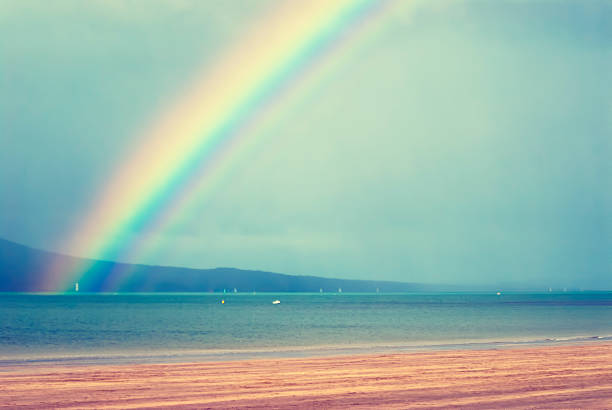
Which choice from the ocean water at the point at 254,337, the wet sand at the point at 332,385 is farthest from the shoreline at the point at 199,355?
the wet sand at the point at 332,385

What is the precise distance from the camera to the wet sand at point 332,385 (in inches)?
568

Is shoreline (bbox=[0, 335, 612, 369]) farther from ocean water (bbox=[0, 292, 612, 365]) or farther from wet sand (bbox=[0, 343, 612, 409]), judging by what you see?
wet sand (bbox=[0, 343, 612, 409])

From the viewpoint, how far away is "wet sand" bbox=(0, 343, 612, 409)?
14.4 m

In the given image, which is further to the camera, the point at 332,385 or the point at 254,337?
the point at 254,337

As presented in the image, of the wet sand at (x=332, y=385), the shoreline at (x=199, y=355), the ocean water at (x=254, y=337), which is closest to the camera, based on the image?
the wet sand at (x=332, y=385)

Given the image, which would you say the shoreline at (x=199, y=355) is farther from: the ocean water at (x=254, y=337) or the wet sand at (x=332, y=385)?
the wet sand at (x=332, y=385)

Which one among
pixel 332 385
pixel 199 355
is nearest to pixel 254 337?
pixel 199 355

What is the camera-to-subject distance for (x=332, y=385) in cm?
1734

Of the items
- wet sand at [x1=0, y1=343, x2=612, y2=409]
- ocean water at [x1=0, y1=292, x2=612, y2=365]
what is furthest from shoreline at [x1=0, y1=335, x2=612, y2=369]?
wet sand at [x1=0, y1=343, x2=612, y2=409]

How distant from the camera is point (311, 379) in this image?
1883 cm

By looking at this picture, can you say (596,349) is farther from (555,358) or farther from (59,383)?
(59,383)

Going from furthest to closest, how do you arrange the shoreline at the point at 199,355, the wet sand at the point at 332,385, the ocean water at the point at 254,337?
the ocean water at the point at 254,337 < the shoreline at the point at 199,355 < the wet sand at the point at 332,385

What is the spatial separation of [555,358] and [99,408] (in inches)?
707

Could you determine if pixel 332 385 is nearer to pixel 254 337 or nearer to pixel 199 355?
pixel 199 355
